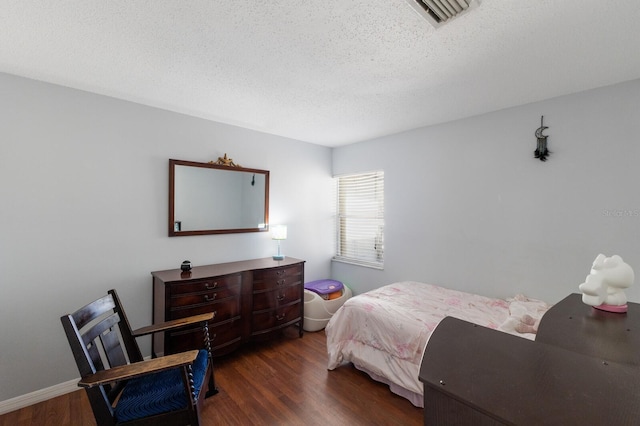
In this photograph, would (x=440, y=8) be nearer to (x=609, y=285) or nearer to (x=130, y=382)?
(x=609, y=285)

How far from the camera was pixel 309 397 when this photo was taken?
216 centimetres

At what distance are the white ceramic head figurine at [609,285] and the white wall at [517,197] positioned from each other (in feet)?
3.90

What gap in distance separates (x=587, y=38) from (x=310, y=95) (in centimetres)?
186

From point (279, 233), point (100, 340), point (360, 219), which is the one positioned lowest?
point (100, 340)

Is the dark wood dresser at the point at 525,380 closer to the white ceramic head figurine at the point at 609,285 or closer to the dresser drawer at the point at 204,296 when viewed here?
the white ceramic head figurine at the point at 609,285

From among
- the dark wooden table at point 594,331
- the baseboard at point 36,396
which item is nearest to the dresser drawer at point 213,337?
the baseboard at point 36,396

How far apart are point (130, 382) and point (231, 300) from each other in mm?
1029

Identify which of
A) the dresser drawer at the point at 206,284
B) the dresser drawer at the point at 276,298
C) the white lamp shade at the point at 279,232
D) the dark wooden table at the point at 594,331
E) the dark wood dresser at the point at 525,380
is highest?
the white lamp shade at the point at 279,232

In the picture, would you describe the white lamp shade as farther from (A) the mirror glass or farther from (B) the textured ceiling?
(B) the textured ceiling

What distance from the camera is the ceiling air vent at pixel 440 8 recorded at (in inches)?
52.4

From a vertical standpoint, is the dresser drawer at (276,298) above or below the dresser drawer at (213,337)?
above

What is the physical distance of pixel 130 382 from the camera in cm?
169

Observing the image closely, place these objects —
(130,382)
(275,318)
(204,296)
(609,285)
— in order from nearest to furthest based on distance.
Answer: (609,285), (130,382), (204,296), (275,318)

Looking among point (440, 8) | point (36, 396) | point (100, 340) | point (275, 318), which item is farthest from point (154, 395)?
point (440, 8)
